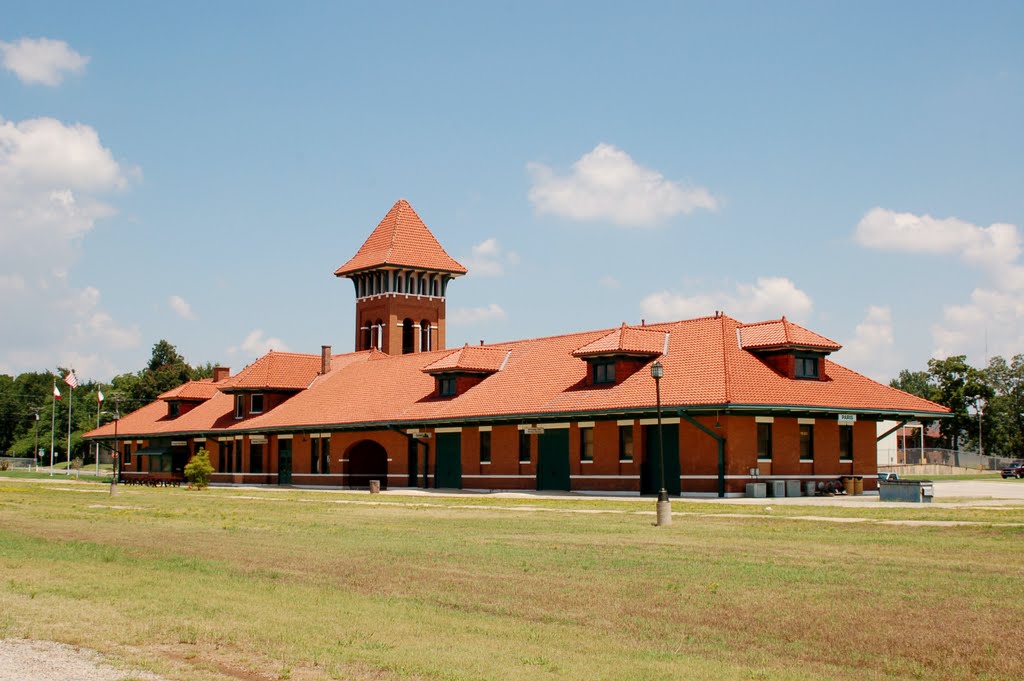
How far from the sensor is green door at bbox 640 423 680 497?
4438 cm

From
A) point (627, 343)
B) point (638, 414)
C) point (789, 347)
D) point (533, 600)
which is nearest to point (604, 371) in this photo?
point (627, 343)

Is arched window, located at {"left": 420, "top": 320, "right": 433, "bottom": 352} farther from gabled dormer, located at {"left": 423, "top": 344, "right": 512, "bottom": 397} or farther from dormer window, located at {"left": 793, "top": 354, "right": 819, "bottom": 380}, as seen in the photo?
dormer window, located at {"left": 793, "top": 354, "right": 819, "bottom": 380}

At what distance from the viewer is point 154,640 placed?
1227 centimetres

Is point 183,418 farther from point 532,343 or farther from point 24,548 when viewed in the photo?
point 24,548

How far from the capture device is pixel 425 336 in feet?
263

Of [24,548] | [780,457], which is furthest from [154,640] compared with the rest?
[780,457]

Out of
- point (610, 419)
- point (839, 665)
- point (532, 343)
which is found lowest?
point (839, 665)

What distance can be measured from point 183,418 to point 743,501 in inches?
1932

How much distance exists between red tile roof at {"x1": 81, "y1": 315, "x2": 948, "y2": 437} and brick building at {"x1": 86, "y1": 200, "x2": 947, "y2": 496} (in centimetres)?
10

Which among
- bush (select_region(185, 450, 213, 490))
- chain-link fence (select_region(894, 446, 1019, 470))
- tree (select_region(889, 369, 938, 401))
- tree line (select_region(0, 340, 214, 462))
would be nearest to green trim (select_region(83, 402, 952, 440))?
bush (select_region(185, 450, 213, 490))

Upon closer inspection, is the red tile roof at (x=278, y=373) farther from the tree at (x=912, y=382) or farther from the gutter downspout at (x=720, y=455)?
the tree at (x=912, y=382)

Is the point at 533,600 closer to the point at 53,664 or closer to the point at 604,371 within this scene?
the point at 53,664

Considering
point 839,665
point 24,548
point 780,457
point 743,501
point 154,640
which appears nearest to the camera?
point 839,665

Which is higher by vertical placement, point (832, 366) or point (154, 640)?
point (832, 366)
